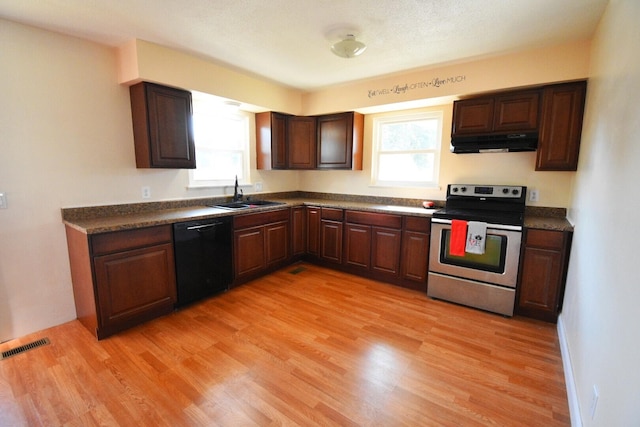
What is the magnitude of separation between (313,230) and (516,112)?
→ 2.64 meters

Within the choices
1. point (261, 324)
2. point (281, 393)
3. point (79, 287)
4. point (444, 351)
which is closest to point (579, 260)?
point (444, 351)

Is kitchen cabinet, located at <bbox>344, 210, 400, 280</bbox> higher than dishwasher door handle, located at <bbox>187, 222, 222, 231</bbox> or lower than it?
lower

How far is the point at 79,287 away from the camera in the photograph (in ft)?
8.17

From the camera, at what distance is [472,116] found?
9.90ft

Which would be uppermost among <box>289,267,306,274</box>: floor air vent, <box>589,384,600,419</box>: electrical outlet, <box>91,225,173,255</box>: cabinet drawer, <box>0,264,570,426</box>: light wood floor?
<box>91,225,173,255</box>: cabinet drawer

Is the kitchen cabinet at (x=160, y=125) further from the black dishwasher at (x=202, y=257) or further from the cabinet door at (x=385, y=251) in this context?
the cabinet door at (x=385, y=251)

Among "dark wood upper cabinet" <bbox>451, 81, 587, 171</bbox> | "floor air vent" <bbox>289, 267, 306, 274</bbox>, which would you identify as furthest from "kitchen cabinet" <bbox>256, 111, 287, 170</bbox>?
"dark wood upper cabinet" <bbox>451, 81, 587, 171</bbox>

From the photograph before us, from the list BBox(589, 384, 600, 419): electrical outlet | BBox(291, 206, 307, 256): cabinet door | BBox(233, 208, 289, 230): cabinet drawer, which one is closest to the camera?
BBox(589, 384, 600, 419): electrical outlet

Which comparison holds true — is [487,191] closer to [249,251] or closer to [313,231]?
[313,231]

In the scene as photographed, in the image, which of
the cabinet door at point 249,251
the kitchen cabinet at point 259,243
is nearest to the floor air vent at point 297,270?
the kitchen cabinet at point 259,243

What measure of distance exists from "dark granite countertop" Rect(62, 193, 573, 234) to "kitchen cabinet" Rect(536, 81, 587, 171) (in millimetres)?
533

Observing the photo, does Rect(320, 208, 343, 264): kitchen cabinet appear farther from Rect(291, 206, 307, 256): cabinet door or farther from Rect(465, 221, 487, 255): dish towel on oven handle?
Rect(465, 221, 487, 255): dish towel on oven handle

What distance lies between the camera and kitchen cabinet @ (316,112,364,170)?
392 centimetres

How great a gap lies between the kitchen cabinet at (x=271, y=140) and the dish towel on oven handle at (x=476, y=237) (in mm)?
2511
